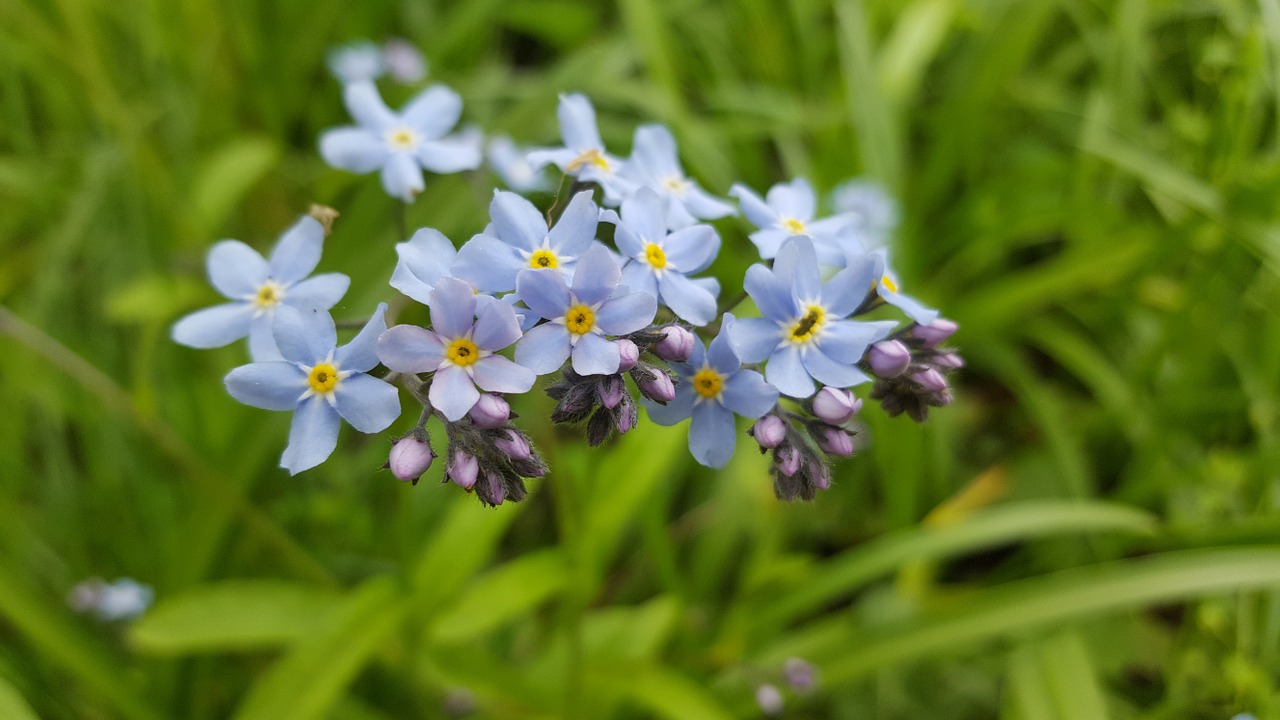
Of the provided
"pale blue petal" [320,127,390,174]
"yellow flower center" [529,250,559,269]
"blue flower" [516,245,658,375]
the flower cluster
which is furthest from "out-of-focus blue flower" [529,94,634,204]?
"pale blue petal" [320,127,390,174]

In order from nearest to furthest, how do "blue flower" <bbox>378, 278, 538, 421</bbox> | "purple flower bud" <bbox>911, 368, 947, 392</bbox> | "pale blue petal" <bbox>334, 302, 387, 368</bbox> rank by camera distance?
1. "blue flower" <bbox>378, 278, 538, 421</bbox>
2. "pale blue petal" <bbox>334, 302, 387, 368</bbox>
3. "purple flower bud" <bbox>911, 368, 947, 392</bbox>

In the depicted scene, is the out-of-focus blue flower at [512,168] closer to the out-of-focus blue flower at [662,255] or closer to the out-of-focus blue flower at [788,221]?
the out-of-focus blue flower at [788,221]

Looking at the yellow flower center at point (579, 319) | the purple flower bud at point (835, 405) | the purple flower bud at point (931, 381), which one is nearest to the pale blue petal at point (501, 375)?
the yellow flower center at point (579, 319)

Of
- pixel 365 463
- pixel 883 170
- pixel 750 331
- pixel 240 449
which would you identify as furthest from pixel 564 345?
pixel 883 170

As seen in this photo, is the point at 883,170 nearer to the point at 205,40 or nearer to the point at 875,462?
the point at 875,462

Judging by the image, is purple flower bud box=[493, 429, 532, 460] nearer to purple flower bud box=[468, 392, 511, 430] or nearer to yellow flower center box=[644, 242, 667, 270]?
purple flower bud box=[468, 392, 511, 430]

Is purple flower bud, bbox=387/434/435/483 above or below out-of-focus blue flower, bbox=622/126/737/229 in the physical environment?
below
